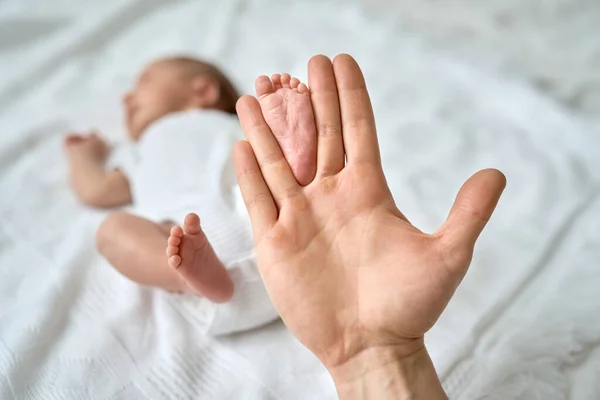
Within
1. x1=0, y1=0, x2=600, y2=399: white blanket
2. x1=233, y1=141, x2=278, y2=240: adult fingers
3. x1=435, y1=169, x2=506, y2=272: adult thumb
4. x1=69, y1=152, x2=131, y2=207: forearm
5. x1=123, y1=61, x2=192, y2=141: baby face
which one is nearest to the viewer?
x1=435, y1=169, x2=506, y2=272: adult thumb

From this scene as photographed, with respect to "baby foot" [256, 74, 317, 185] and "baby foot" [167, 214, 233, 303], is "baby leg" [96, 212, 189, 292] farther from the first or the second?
"baby foot" [256, 74, 317, 185]

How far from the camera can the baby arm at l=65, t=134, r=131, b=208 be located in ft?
3.49

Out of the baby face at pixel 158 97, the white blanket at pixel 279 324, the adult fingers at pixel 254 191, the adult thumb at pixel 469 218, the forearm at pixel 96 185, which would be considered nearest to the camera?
the adult thumb at pixel 469 218

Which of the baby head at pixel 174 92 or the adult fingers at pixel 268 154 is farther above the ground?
the adult fingers at pixel 268 154

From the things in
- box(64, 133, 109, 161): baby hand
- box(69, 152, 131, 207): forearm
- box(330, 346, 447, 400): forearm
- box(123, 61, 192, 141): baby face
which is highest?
box(123, 61, 192, 141): baby face

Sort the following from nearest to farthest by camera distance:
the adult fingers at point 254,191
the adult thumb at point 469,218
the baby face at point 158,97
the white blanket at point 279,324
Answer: the adult thumb at point 469,218
the adult fingers at point 254,191
the white blanket at point 279,324
the baby face at point 158,97

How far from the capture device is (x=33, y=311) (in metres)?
0.86

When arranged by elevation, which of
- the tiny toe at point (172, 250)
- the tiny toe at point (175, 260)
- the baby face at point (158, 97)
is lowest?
the tiny toe at point (175, 260)

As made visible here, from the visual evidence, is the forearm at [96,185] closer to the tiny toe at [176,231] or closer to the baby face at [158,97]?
the baby face at [158,97]

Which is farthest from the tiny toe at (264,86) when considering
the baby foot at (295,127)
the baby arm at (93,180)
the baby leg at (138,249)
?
the baby arm at (93,180)

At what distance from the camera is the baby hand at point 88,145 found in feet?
3.76

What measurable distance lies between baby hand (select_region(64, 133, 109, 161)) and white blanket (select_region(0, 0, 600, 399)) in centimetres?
3

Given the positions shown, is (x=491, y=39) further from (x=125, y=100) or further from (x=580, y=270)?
(x=125, y=100)

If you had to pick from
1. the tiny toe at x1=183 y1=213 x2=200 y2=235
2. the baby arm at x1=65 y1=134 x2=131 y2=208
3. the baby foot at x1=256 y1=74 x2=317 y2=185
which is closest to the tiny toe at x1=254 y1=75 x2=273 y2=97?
the baby foot at x1=256 y1=74 x2=317 y2=185
